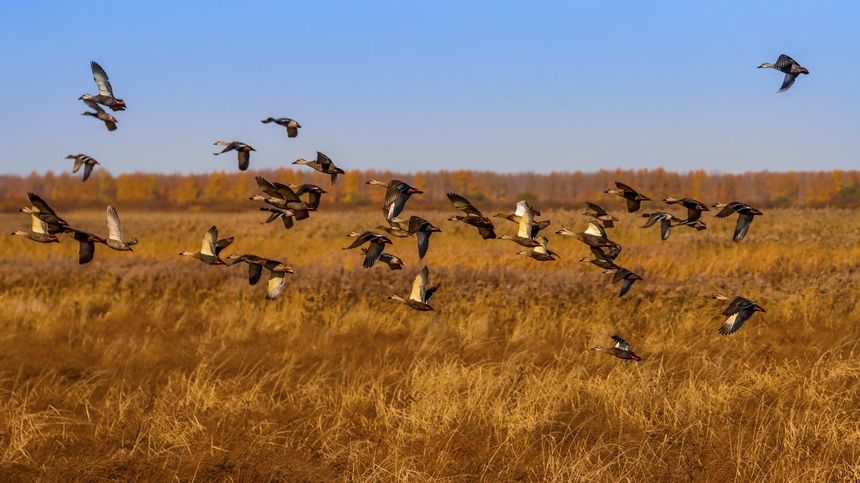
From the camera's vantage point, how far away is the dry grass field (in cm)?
725

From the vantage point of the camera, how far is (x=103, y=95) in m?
6.54

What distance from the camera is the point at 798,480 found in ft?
22.3

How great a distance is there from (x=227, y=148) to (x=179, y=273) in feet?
38.1

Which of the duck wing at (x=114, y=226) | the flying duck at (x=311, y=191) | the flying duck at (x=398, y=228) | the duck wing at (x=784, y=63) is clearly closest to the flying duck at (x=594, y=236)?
the flying duck at (x=398, y=228)

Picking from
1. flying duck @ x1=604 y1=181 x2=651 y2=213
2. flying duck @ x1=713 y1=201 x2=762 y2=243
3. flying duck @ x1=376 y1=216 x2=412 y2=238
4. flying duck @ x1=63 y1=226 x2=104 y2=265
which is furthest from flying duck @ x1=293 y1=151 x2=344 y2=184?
flying duck @ x1=713 y1=201 x2=762 y2=243

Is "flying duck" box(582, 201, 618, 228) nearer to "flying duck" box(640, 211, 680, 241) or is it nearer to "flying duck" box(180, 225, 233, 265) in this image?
"flying duck" box(640, 211, 680, 241)

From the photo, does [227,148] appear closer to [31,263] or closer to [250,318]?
[250,318]

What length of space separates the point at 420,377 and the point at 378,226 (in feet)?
12.2

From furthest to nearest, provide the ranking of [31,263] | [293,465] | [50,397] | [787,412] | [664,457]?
[31,263] → [50,397] → [787,412] → [664,457] → [293,465]

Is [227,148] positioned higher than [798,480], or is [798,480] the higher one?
[227,148]

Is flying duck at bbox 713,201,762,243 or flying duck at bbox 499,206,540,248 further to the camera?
flying duck at bbox 499,206,540,248

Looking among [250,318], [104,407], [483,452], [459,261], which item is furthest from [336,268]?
[483,452]

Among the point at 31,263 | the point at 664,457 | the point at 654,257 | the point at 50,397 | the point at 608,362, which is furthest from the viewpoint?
the point at 654,257

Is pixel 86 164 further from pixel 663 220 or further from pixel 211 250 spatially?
pixel 663 220
